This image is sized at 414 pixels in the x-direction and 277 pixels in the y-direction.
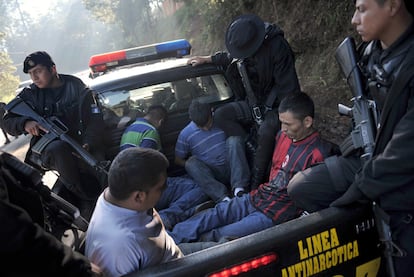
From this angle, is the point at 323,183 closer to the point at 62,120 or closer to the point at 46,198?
the point at 46,198

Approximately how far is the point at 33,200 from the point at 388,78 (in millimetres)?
1489

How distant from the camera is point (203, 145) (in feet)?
9.57

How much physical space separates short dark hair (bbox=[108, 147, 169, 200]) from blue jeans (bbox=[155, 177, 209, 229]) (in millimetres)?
1082

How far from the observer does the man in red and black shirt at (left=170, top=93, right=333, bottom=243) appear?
207cm

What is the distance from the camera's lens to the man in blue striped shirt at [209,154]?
8.75ft

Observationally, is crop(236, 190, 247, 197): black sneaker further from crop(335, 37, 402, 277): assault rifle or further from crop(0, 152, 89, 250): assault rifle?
crop(0, 152, 89, 250): assault rifle

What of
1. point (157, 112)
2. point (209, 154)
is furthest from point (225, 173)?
point (157, 112)

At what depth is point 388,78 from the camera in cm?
149

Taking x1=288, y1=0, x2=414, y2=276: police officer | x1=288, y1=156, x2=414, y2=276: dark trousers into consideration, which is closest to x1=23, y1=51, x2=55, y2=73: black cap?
x1=288, y1=156, x2=414, y2=276: dark trousers

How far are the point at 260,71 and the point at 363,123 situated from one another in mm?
1324

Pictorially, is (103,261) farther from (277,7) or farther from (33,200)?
(277,7)

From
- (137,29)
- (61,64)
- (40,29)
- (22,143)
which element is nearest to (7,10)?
(40,29)

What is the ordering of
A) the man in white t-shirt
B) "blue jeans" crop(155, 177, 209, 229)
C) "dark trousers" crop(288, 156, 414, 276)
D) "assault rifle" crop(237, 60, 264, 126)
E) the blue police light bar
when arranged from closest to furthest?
1. the man in white t-shirt
2. "dark trousers" crop(288, 156, 414, 276)
3. "blue jeans" crop(155, 177, 209, 229)
4. "assault rifle" crop(237, 60, 264, 126)
5. the blue police light bar

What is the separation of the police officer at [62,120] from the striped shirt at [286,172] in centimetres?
147
